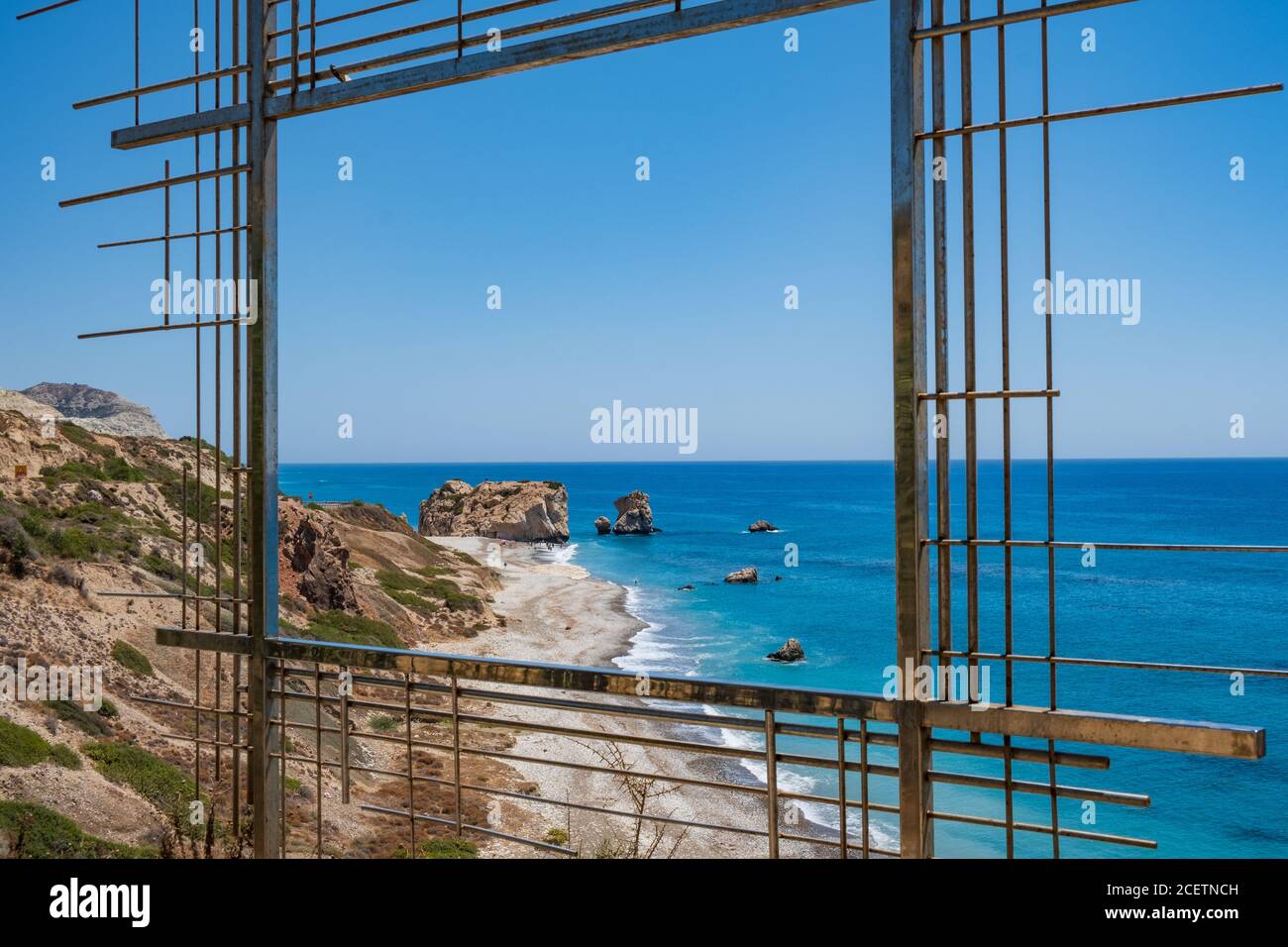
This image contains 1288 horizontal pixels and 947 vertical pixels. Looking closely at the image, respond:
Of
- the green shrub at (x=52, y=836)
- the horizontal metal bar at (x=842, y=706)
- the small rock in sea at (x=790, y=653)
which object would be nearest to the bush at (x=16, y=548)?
the green shrub at (x=52, y=836)

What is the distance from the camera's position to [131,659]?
38.2 ft

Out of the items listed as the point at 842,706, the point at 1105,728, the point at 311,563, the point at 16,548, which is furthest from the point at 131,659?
the point at 1105,728

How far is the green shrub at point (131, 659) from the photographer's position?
11.5 m

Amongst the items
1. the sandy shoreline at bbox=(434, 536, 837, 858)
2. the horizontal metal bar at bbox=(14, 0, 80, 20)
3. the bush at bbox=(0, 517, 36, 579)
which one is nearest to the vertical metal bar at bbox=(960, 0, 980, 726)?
the sandy shoreline at bbox=(434, 536, 837, 858)

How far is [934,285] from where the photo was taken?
75.3 inches

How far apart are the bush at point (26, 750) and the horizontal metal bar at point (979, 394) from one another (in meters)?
9.36

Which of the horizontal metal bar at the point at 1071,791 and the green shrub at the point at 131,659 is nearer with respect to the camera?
the horizontal metal bar at the point at 1071,791

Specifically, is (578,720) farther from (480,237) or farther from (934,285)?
(480,237)

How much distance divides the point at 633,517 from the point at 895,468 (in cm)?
6605

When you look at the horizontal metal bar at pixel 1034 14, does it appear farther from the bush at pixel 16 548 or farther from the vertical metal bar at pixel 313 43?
the bush at pixel 16 548

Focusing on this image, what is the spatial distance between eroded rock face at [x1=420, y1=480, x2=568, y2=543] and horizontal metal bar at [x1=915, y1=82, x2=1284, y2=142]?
5237 centimetres

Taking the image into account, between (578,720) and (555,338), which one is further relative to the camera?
(555,338)

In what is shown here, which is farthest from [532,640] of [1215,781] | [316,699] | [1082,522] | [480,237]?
[480,237]
